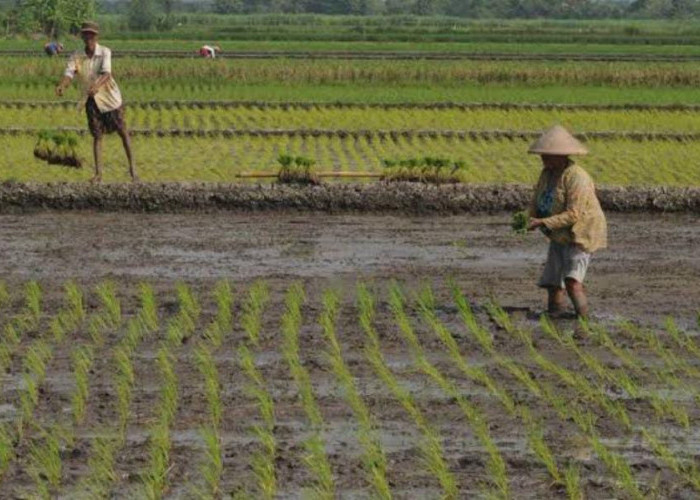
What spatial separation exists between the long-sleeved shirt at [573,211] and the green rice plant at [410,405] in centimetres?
97

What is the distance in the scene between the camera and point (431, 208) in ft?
40.1

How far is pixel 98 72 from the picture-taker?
1270 cm

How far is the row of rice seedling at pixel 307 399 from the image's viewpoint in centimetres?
559

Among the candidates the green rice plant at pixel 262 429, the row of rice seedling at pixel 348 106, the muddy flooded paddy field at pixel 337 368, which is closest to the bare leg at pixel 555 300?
the muddy flooded paddy field at pixel 337 368

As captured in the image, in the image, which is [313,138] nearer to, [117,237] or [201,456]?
[117,237]

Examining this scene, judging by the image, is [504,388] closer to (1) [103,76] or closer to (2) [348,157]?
(1) [103,76]

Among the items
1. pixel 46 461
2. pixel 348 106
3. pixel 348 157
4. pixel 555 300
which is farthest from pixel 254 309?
pixel 348 106

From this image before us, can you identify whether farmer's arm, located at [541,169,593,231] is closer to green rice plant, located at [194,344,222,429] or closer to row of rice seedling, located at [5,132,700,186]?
green rice plant, located at [194,344,222,429]

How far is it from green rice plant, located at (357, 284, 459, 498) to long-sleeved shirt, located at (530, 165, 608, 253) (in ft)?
3.18

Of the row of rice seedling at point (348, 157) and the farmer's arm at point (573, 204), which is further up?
the farmer's arm at point (573, 204)

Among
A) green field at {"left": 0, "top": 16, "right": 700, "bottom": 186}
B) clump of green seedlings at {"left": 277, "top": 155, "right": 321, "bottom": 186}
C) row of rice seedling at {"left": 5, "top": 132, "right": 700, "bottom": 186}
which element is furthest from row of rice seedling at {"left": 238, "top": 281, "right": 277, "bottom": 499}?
green field at {"left": 0, "top": 16, "right": 700, "bottom": 186}

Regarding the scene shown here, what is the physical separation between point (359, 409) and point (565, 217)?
7.20 feet

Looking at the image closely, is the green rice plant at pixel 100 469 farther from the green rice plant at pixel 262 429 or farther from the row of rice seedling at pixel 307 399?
the row of rice seedling at pixel 307 399

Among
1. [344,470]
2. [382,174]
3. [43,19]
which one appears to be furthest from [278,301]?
[43,19]
